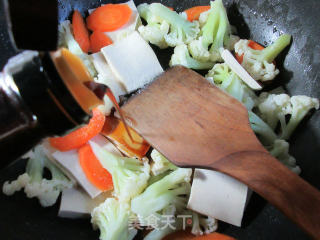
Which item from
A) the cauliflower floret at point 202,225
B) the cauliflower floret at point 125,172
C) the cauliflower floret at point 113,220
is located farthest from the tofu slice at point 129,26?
the cauliflower floret at point 202,225

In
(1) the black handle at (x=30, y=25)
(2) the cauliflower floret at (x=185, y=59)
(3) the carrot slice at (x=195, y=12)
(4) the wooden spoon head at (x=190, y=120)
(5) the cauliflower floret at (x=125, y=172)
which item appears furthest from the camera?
(3) the carrot slice at (x=195, y=12)

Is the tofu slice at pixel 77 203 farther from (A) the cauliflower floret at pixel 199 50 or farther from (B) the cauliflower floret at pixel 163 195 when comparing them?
(A) the cauliflower floret at pixel 199 50

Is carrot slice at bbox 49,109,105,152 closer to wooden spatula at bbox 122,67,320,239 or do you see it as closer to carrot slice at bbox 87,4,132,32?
wooden spatula at bbox 122,67,320,239

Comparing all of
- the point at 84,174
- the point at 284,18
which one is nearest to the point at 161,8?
the point at 284,18

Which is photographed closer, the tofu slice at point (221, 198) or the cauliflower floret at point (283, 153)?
the tofu slice at point (221, 198)

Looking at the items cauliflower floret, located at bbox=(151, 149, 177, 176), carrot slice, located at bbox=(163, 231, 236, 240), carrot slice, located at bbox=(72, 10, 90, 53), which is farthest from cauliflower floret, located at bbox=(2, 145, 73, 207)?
carrot slice, located at bbox=(72, 10, 90, 53)

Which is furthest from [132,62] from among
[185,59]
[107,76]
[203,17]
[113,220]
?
[113,220]
